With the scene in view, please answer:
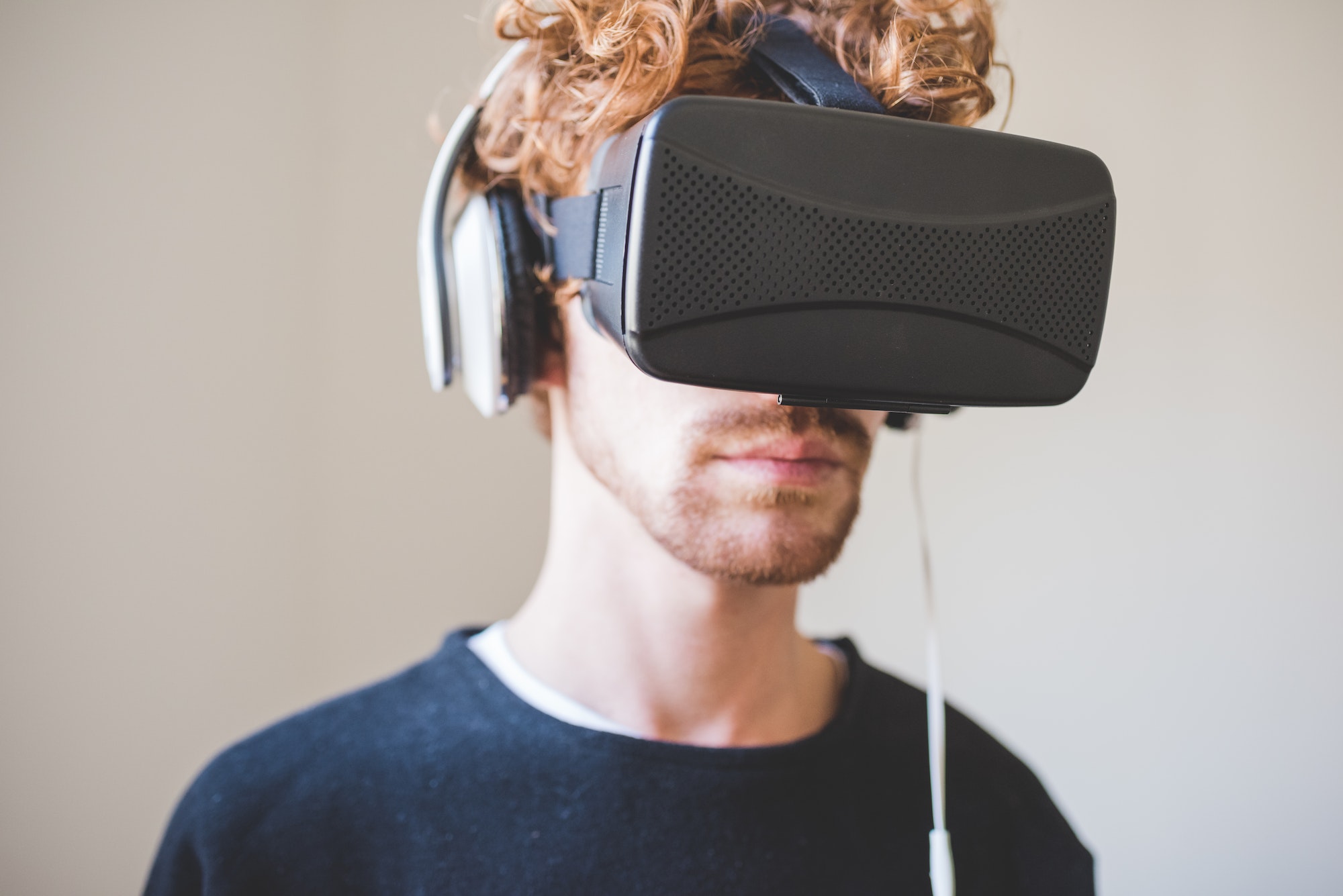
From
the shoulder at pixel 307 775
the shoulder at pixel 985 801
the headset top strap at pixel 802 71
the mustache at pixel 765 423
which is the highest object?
the headset top strap at pixel 802 71

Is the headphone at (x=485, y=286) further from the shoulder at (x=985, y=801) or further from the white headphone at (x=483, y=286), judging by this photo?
the shoulder at (x=985, y=801)

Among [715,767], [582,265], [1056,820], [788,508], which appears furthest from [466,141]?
[1056,820]

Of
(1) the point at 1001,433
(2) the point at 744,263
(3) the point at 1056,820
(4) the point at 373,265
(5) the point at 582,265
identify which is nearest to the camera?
(2) the point at 744,263

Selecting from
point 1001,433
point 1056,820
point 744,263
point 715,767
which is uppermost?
point 744,263

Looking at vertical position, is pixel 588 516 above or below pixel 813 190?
below

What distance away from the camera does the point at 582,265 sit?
0.51 metres

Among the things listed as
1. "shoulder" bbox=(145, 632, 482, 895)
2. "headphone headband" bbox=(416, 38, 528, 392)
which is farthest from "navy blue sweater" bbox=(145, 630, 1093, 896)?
"headphone headband" bbox=(416, 38, 528, 392)

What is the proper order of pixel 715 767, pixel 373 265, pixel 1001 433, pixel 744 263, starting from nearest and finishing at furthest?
pixel 744 263 → pixel 715 767 → pixel 373 265 → pixel 1001 433

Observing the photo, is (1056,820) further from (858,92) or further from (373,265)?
Answer: (373,265)

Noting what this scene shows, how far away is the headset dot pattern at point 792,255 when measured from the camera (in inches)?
15.2

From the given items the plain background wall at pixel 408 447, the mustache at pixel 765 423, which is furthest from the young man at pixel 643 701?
the plain background wall at pixel 408 447

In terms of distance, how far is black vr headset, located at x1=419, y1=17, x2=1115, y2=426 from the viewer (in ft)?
1.27

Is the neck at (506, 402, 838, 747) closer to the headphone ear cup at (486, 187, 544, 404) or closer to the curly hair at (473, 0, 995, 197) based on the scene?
the headphone ear cup at (486, 187, 544, 404)

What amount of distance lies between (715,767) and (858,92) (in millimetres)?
485
